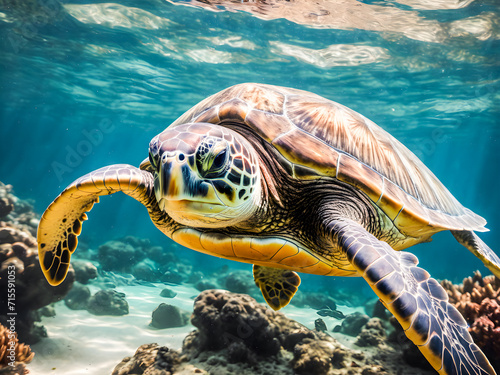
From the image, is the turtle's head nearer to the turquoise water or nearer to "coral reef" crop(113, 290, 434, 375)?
"coral reef" crop(113, 290, 434, 375)

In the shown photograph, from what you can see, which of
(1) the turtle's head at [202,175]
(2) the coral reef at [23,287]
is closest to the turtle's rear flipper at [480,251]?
(1) the turtle's head at [202,175]

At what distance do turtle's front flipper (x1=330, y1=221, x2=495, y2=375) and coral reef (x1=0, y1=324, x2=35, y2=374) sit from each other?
462cm

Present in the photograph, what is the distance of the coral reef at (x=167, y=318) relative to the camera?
700 centimetres

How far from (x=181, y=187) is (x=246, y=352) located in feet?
10.7

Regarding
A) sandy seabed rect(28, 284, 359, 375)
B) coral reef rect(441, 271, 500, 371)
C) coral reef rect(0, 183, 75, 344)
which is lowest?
sandy seabed rect(28, 284, 359, 375)

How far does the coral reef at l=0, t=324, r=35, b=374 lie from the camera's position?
3812mm

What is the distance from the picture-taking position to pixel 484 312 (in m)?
4.06

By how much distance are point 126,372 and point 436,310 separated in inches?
157

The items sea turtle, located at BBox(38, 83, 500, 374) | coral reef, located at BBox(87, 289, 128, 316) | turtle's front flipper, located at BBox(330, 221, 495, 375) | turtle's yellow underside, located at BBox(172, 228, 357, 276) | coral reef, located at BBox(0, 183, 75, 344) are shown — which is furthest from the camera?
coral reef, located at BBox(87, 289, 128, 316)

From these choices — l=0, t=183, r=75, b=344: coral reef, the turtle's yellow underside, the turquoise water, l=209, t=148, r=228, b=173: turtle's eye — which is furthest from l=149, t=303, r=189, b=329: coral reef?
the turquoise water

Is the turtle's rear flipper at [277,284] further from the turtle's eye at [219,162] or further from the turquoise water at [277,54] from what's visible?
the turquoise water at [277,54]

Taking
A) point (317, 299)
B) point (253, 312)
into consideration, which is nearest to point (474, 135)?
point (317, 299)

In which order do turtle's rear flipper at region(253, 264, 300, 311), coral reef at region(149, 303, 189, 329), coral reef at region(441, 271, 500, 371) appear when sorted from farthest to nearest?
coral reef at region(149, 303, 189, 329)
turtle's rear flipper at region(253, 264, 300, 311)
coral reef at region(441, 271, 500, 371)

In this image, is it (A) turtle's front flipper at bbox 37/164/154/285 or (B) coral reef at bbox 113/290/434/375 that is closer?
(A) turtle's front flipper at bbox 37/164/154/285
